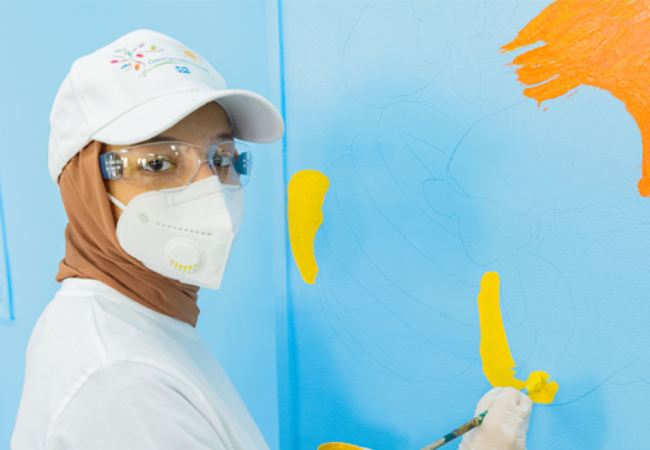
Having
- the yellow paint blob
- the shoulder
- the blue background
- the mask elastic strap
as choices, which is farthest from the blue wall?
the shoulder

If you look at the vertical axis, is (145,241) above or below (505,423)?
above

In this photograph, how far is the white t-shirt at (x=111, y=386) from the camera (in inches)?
24.2

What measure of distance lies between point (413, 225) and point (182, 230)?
433 millimetres

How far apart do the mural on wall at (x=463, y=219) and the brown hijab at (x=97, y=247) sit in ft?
1.26

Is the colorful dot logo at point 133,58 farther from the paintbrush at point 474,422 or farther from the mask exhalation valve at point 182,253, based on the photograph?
the paintbrush at point 474,422

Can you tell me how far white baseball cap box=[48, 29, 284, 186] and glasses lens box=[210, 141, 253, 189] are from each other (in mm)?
98

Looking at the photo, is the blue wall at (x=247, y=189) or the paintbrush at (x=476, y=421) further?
the blue wall at (x=247, y=189)

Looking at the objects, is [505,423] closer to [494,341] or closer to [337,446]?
[494,341]

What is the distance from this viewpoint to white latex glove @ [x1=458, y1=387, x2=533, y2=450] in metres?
0.79

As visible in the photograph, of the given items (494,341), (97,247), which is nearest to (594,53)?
(494,341)

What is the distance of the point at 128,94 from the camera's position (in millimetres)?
736

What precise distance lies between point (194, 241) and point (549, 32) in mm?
654

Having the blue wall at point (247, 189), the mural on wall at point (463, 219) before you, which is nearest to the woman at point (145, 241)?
the mural on wall at point (463, 219)

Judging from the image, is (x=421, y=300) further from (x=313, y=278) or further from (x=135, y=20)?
(x=135, y=20)
